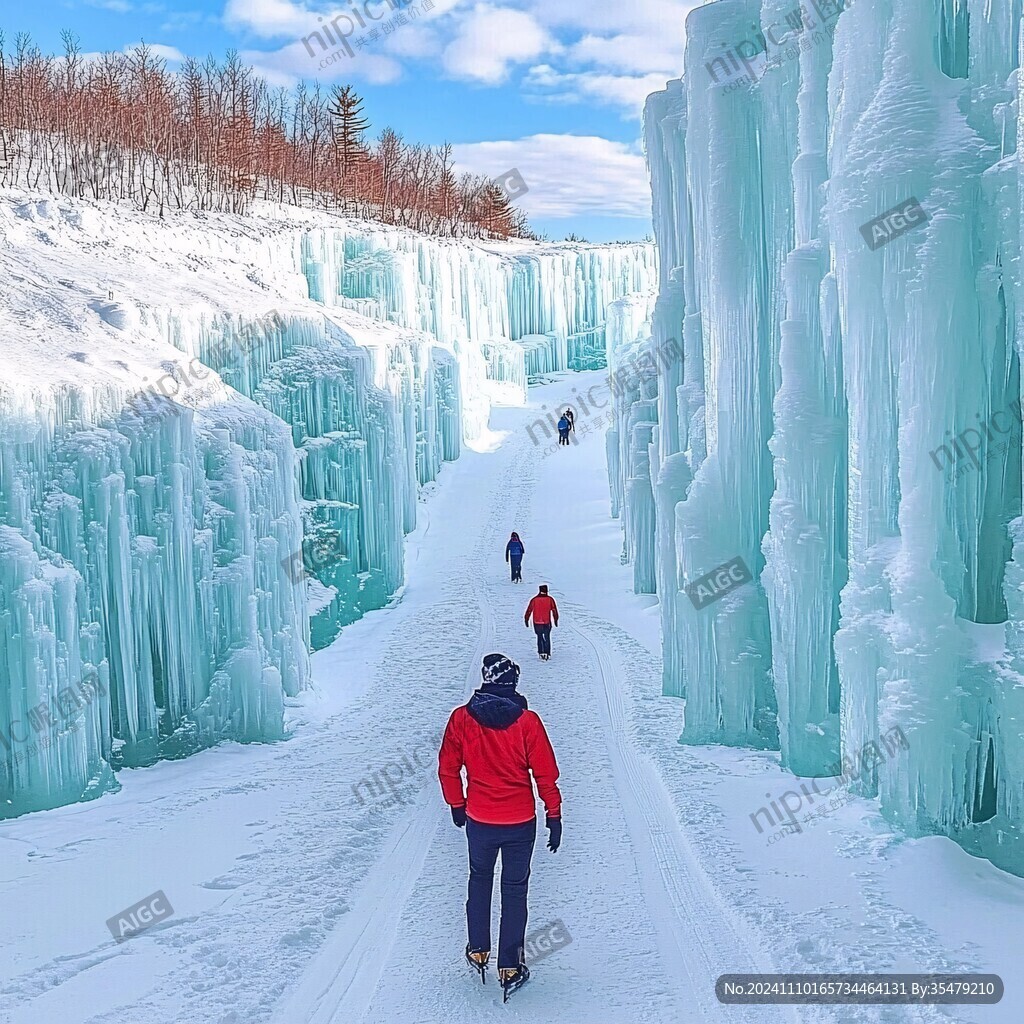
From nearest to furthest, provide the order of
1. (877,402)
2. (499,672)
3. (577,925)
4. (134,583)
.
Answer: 1. (499,672)
2. (577,925)
3. (877,402)
4. (134,583)

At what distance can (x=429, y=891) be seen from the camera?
559 centimetres

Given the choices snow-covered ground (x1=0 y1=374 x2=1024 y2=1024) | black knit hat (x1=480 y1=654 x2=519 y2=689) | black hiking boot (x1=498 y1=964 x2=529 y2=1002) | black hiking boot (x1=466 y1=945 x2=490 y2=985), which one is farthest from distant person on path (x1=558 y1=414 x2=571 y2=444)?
black hiking boot (x1=498 y1=964 x2=529 y2=1002)

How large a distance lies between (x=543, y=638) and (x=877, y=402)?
6.67 meters

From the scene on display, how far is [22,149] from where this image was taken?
2966 cm

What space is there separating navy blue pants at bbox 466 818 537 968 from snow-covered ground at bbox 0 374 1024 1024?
25 cm

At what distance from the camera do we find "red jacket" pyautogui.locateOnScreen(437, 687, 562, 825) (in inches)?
161

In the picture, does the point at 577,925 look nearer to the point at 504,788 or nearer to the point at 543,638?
the point at 504,788

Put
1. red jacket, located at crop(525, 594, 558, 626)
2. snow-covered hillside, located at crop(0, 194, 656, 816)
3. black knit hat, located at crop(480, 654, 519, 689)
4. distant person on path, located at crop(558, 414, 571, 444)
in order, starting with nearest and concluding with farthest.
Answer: black knit hat, located at crop(480, 654, 519, 689) → snow-covered hillside, located at crop(0, 194, 656, 816) → red jacket, located at crop(525, 594, 558, 626) → distant person on path, located at crop(558, 414, 571, 444)

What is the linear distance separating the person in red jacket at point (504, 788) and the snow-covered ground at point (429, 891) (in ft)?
1.34

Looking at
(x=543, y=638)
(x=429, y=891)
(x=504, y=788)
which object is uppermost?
(x=504, y=788)

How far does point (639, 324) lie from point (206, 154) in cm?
1835

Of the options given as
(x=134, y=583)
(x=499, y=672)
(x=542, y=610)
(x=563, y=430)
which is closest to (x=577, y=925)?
(x=499, y=672)

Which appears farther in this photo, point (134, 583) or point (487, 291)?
point (487, 291)

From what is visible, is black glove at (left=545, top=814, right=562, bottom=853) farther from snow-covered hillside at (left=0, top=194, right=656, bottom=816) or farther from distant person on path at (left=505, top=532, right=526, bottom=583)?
distant person on path at (left=505, top=532, right=526, bottom=583)
